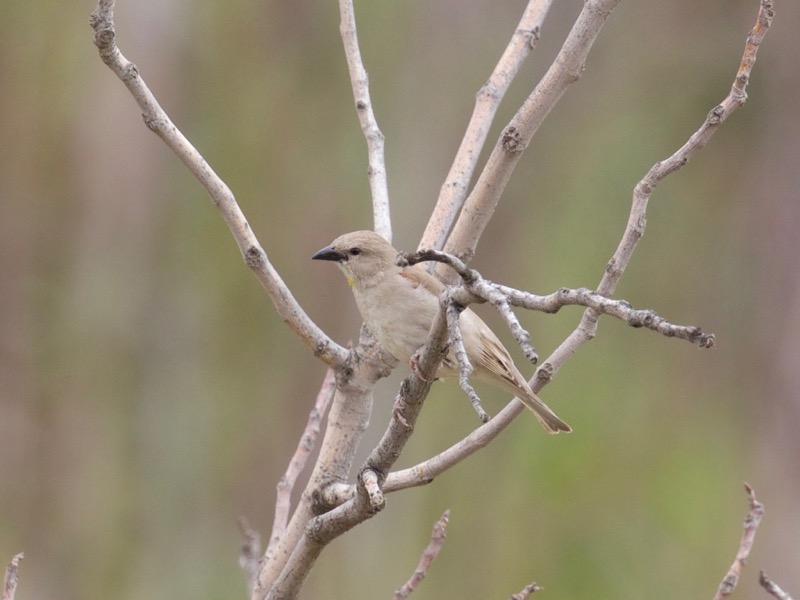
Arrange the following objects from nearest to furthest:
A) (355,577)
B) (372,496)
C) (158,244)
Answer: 1. (372,496)
2. (355,577)
3. (158,244)

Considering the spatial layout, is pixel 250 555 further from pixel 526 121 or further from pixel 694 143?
pixel 694 143

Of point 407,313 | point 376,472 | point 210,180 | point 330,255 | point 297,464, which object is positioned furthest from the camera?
point 330,255

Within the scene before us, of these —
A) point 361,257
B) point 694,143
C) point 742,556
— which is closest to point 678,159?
point 694,143

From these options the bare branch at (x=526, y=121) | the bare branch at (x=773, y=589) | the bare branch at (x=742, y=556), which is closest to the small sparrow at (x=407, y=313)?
the bare branch at (x=526, y=121)

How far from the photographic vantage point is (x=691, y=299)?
775 cm

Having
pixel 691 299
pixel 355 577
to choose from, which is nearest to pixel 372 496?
pixel 355 577

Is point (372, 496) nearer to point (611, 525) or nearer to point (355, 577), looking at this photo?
point (355, 577)

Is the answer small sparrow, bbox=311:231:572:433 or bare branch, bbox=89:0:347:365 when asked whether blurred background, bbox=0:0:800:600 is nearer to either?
small sparrow, bbox=311:231:572:433

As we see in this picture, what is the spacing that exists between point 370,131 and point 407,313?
477 mm

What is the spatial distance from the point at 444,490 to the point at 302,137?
2.77 metres

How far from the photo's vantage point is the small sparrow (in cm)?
266

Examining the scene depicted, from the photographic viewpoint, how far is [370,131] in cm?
268

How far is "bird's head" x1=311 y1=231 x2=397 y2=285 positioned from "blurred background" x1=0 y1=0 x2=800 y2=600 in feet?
10.9

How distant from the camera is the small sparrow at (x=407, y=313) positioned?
2662mm
